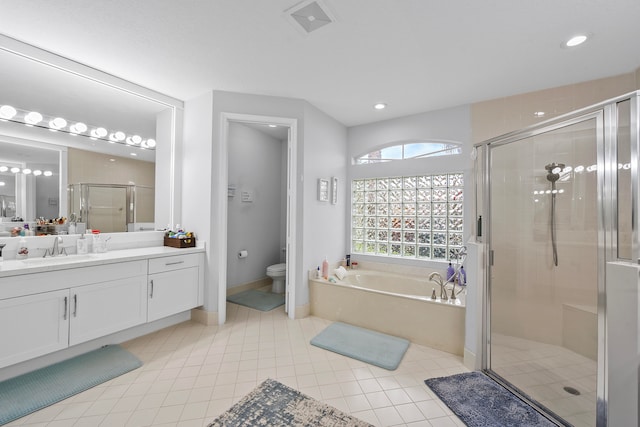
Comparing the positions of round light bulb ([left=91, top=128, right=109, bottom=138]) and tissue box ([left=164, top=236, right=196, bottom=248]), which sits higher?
round light bulb ([left=91, top=128, right=109, bottom=138])

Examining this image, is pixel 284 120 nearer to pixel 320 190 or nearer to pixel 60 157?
pixel 320 190

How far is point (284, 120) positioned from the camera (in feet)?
9.71

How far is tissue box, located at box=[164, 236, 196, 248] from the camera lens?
2.77 m

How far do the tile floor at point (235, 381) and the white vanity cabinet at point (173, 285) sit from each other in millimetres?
286

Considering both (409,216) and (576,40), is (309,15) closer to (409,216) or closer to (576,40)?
(576,40)

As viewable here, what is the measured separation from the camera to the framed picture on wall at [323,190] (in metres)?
3.29

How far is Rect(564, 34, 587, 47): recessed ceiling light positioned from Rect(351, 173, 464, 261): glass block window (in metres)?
1.49

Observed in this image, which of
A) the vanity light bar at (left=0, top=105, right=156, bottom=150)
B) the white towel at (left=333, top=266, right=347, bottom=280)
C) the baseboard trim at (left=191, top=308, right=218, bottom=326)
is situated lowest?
the baseboard trim at (left=191, top=308, right=218, bottom=326)

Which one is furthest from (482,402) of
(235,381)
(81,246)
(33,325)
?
(81,246)

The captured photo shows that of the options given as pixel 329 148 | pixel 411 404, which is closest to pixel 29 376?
pixel 411 404

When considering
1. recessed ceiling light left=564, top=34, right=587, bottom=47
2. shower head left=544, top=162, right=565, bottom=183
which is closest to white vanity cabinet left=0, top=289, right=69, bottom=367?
shower head left=544, top=162, right=565, bottom=183

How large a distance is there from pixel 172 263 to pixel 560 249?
337 centimetres

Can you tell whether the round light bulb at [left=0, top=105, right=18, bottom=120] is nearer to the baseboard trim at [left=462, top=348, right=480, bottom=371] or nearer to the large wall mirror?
the large wall mirror

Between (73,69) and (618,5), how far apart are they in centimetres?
405
